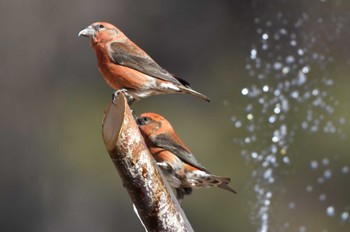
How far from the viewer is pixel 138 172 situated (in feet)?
5.93

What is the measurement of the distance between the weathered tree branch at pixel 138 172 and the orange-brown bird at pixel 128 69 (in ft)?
0.96

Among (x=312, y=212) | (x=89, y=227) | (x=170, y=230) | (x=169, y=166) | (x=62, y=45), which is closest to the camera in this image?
(x=170, y=230)

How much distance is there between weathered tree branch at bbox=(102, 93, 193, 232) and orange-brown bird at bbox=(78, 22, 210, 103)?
292mm

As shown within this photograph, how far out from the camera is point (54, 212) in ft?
17.6

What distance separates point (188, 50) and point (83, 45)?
0.59m

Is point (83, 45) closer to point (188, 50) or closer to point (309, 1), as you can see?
point (188, 50)

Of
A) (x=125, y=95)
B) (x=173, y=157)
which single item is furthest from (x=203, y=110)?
(x=125, y=95)

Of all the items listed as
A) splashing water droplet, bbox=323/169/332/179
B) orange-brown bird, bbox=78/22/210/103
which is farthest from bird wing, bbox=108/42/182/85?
splashing water droplet, bbox=323/169/332/179

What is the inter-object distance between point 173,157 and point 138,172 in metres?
0.56

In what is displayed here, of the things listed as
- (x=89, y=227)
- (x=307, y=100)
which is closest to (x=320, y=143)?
(x=307, y=100)

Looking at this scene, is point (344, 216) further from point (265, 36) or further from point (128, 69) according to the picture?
point (128, 69)

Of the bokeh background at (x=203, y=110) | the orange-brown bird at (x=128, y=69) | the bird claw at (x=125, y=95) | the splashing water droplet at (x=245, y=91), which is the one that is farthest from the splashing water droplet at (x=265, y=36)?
the bird claw at (x=125, y=95)

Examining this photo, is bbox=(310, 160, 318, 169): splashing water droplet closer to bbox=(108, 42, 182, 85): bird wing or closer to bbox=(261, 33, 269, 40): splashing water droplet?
bbox=(261, 33, 269, 40): splashing water droplet

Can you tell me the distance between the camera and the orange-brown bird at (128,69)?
7.03 feet
